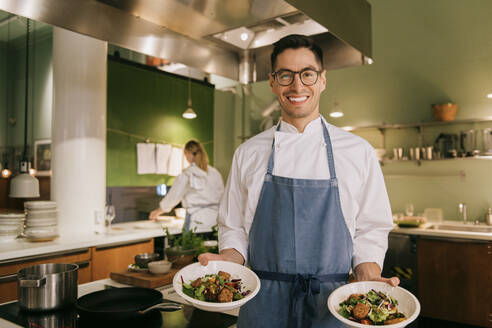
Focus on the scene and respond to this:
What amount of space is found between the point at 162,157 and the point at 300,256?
463cm

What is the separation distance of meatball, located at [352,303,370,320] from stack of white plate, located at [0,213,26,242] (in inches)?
120

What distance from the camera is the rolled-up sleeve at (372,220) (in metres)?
1.45

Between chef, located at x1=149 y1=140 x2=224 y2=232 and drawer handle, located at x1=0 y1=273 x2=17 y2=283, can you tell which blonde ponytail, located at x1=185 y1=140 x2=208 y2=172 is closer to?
chef, located at x1=149 y1=140 x2=224 y2=232

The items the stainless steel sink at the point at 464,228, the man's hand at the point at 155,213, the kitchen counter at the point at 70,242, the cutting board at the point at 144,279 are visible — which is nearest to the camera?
the cutting board at the point at 144,279

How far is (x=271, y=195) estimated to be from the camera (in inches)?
58.7

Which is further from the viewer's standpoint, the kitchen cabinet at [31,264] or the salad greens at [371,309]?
the kitchen cabinet at [31,264]

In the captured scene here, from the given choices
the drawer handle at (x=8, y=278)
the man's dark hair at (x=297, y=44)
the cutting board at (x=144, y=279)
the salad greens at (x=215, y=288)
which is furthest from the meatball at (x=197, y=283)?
the drawer handle at (x=8, y=278)

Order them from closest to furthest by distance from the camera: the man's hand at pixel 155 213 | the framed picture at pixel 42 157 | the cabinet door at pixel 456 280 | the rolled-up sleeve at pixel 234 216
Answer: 1. the rolled-up sleeve at pixel 234 216
2. the cabinet door at pixel 456 280
3. the man's hand at pixel 155 213
4. the framed picture at pixel 42 157

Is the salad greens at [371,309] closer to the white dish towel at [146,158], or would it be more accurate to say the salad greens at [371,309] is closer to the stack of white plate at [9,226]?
the stack of white plate at [9,226]

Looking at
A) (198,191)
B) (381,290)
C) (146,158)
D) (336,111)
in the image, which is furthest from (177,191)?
(381,290)

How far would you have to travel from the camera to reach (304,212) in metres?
1.43

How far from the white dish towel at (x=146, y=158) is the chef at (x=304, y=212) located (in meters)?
4.13

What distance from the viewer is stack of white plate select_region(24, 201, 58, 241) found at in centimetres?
321

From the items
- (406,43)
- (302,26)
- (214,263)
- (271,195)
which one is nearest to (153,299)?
(214,263)
